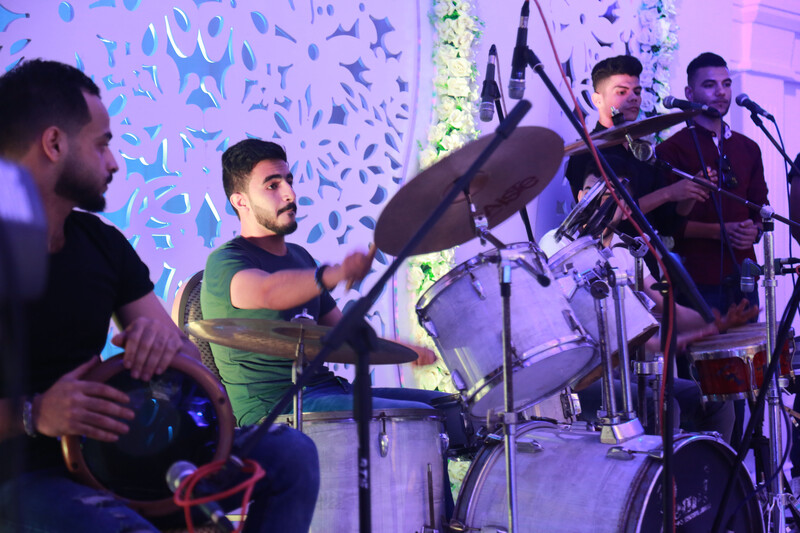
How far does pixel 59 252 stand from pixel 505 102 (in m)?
3.19

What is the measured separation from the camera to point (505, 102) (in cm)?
→ 468

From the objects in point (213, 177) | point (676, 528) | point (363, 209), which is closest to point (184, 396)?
point (676, 528)

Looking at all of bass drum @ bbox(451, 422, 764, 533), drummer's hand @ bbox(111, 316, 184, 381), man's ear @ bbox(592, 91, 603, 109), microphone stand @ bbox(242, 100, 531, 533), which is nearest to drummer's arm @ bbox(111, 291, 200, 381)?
drummer's hand @ bbox(111, 316, 184, 381)

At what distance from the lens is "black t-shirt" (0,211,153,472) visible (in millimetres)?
1842

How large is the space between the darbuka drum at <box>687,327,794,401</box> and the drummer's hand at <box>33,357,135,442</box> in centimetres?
251

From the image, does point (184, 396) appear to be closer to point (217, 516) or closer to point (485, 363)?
point (217, 516)

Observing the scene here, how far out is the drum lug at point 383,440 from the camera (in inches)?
104

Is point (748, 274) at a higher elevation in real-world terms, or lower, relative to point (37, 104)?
lower

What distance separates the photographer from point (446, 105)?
4336 mm

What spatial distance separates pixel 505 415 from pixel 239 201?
1.45 meters

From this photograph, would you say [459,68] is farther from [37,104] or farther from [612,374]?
[37,104]

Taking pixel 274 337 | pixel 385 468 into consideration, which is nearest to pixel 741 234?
pixel 385 468

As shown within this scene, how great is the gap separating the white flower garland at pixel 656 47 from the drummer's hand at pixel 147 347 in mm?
4502

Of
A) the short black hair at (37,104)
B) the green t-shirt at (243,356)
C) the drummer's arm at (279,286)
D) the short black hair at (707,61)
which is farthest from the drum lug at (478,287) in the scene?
the short black hair at (707,61)
